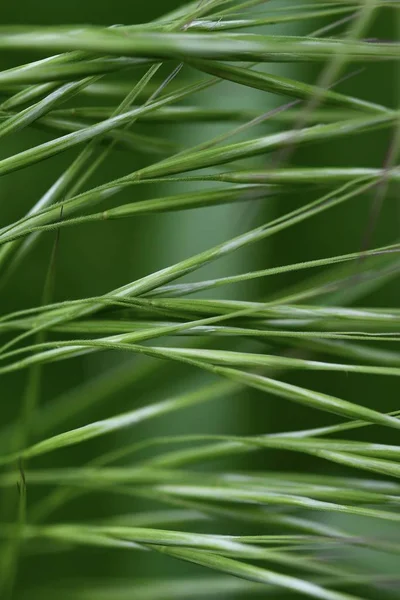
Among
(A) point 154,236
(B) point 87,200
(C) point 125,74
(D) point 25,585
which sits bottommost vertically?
(D) point 25,585

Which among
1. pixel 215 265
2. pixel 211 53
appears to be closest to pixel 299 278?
pixel 215 265

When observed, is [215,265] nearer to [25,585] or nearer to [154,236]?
[154,236]

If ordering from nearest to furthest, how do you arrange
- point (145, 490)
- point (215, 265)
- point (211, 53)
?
point (211, 53) < point (145, 490) < point (215, 265)

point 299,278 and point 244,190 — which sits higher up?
point 299,278

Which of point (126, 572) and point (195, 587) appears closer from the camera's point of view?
point (195, 587)

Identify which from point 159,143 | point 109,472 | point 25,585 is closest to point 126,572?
point 25,585

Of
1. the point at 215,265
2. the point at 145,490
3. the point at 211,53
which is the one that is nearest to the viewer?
the point at 211,53
